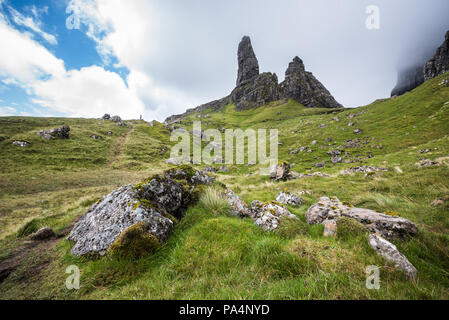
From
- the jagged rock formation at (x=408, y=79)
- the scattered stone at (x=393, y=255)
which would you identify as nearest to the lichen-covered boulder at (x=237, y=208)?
the scattered stone at (x=393, y=255)

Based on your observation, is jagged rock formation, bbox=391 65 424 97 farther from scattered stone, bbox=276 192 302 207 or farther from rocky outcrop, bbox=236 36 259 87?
scattered stone, bbox=276 192 302 207

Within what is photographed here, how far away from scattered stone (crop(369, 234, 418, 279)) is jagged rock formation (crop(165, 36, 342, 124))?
159m

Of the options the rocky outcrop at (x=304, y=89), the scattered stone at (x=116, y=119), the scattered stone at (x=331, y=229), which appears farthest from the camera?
the rocky outcrop at (x=304, y=89)

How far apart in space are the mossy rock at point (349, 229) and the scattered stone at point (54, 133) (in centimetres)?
7219

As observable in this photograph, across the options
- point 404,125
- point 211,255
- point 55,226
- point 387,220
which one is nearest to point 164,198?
point 211,255

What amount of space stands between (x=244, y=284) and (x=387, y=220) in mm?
4859

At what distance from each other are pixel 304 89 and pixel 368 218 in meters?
167

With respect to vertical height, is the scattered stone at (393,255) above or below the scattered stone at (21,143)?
below

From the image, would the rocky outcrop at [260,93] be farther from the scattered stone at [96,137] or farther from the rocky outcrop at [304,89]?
the scattered stone at [96,137]

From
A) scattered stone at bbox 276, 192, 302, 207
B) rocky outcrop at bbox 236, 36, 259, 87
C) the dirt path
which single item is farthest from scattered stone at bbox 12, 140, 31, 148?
rocky outcrop at bbox 236, 36, 259, 87

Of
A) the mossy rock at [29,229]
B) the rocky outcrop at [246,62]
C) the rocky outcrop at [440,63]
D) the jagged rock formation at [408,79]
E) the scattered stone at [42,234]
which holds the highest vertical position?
the rocky outcrop at [246,62]

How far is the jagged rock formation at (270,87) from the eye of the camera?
461ft

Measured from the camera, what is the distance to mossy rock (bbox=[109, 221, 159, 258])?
12.1ft
